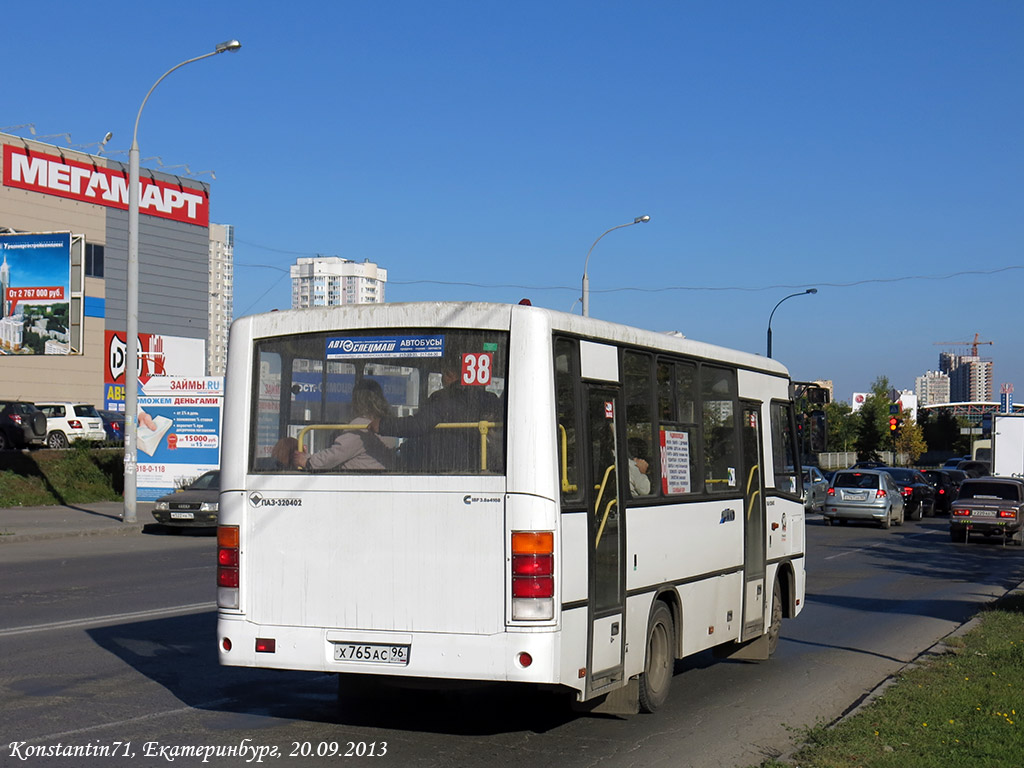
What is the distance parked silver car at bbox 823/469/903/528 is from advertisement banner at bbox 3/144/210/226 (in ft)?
125

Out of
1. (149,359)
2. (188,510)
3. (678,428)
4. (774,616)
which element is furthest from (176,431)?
(149,359)

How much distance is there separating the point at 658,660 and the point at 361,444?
2740mm

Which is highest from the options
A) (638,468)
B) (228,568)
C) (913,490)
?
(638,468)

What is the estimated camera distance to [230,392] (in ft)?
26.5

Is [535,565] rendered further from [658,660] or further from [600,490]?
[658,660]

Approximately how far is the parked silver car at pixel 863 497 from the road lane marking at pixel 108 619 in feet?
83.5

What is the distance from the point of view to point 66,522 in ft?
92.1

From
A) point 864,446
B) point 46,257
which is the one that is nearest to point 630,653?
point 46,257

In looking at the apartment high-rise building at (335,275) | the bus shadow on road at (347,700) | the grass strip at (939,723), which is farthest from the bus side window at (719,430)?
the apartment high-rise building at (335,275)

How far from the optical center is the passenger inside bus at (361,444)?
7.54 meters

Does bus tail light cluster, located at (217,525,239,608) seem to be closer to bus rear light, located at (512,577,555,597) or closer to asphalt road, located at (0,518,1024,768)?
asphalt road, located at (0,518,1024,768)

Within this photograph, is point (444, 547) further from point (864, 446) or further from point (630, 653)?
point (864, 446)

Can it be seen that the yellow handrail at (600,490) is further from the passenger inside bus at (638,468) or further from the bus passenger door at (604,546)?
the passenger inside bus at (638,468)

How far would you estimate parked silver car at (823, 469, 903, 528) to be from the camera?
35656 mm
